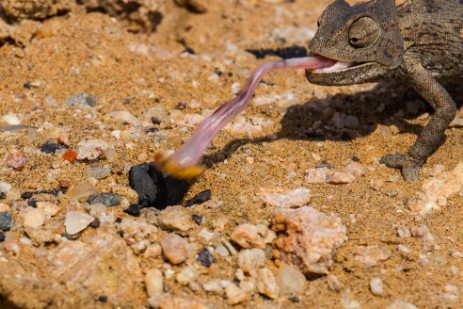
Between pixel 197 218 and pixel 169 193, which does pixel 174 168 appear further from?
pixel 197 218

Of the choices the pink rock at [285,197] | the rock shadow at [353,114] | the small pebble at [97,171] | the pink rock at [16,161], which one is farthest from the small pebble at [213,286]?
the pink rock at [16,161]

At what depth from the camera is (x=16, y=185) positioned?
412 cm

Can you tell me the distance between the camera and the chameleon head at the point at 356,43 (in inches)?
181

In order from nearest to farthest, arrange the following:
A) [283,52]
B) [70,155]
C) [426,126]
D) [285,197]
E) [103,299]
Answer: [103,299] < [285,197] < [70,155] < [426,126] < [283,52]

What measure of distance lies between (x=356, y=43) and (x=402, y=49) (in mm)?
430

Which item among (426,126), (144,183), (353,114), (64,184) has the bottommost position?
(64,184)

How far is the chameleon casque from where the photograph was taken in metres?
4.62

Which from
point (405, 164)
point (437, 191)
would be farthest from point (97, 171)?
point (437, 191)

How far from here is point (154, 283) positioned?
11.3 feet

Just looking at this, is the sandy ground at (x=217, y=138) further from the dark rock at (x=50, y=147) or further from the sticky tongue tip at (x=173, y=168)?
the sticky tongue tip at (x=173, y=168)

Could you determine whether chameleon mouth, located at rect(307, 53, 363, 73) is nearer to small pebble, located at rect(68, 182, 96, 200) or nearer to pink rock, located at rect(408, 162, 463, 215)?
pink rock, located at rect(408, 162, 463, 215)

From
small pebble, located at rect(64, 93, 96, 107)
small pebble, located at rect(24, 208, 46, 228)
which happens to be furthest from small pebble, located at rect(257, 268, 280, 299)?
small pebble, located at rect(64, 93, 96, 107)

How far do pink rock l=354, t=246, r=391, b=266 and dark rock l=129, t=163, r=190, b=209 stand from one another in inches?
46.2

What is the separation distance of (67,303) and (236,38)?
3.98 meters
